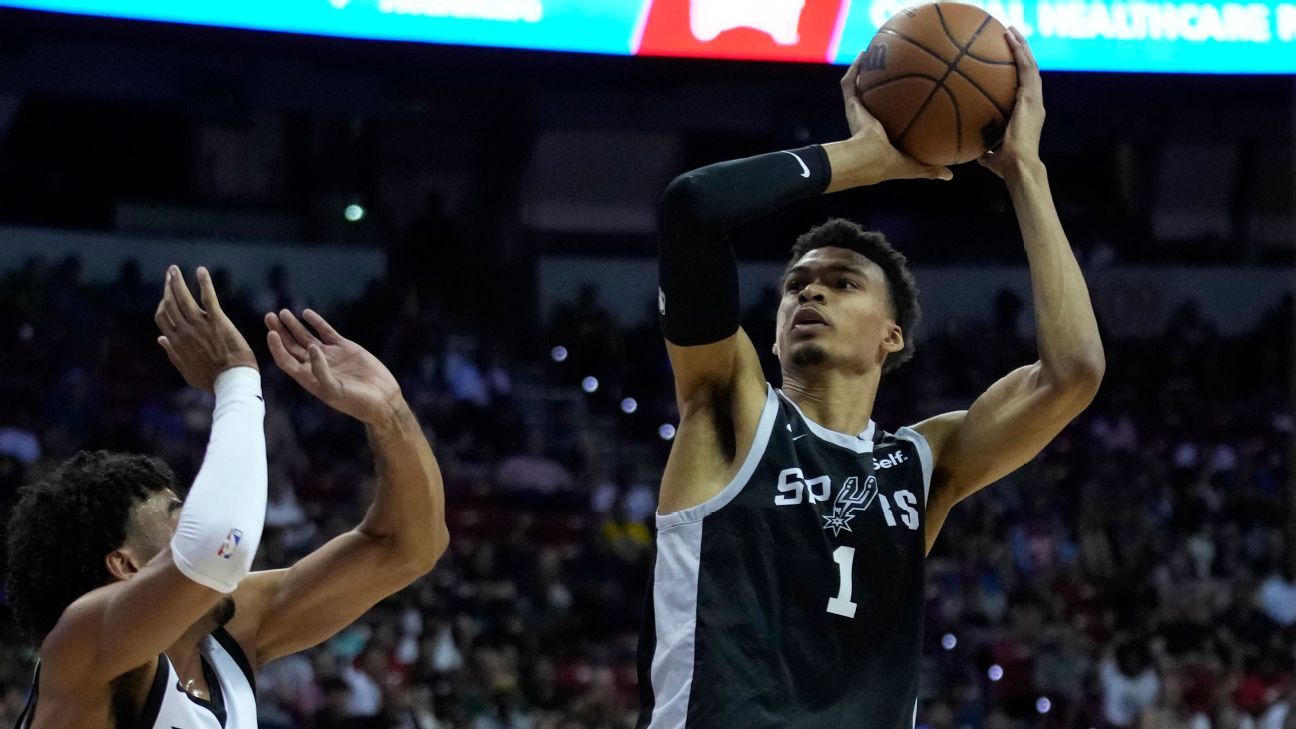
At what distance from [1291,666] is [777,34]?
18.3 ft

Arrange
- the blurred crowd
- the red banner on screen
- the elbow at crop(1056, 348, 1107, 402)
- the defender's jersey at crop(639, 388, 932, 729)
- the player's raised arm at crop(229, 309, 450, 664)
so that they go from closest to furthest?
the defender's jersey at crop(639, 388, 932, 729) → the player's raised arm at crop(229, 309, 450, 664) → the elbow at crop(1056, 348, 1107, 402) → the blurred crowd → the red banner on screen

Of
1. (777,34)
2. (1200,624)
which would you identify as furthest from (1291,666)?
(777,34)

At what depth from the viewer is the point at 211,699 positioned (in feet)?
8.90

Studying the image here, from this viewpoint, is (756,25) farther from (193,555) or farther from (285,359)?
(193,555)

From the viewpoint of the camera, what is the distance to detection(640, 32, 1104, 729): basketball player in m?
2.71

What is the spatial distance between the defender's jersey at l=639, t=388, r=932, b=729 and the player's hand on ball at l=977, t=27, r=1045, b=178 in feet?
2.51

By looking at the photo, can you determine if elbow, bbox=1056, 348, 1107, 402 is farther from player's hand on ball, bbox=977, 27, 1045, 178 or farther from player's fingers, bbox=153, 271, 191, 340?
player's fingers, bbox=153, 271, 191, 340

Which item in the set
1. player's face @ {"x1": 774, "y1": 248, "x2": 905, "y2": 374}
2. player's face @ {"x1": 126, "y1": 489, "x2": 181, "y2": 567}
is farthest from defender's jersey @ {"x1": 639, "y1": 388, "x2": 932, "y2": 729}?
player's face @ {"x1": 126, "y1": 489, "x2": 181, "y2": 567}

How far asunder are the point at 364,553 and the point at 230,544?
662mm

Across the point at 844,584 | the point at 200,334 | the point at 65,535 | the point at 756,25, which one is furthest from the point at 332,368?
the point at 756,25

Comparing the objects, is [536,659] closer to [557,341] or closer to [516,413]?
[516,413]

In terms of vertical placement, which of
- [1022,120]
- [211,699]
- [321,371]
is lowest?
[211,699]

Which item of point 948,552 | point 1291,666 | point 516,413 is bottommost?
point 1291,666

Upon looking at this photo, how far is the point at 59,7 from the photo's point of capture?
32.0 feet
